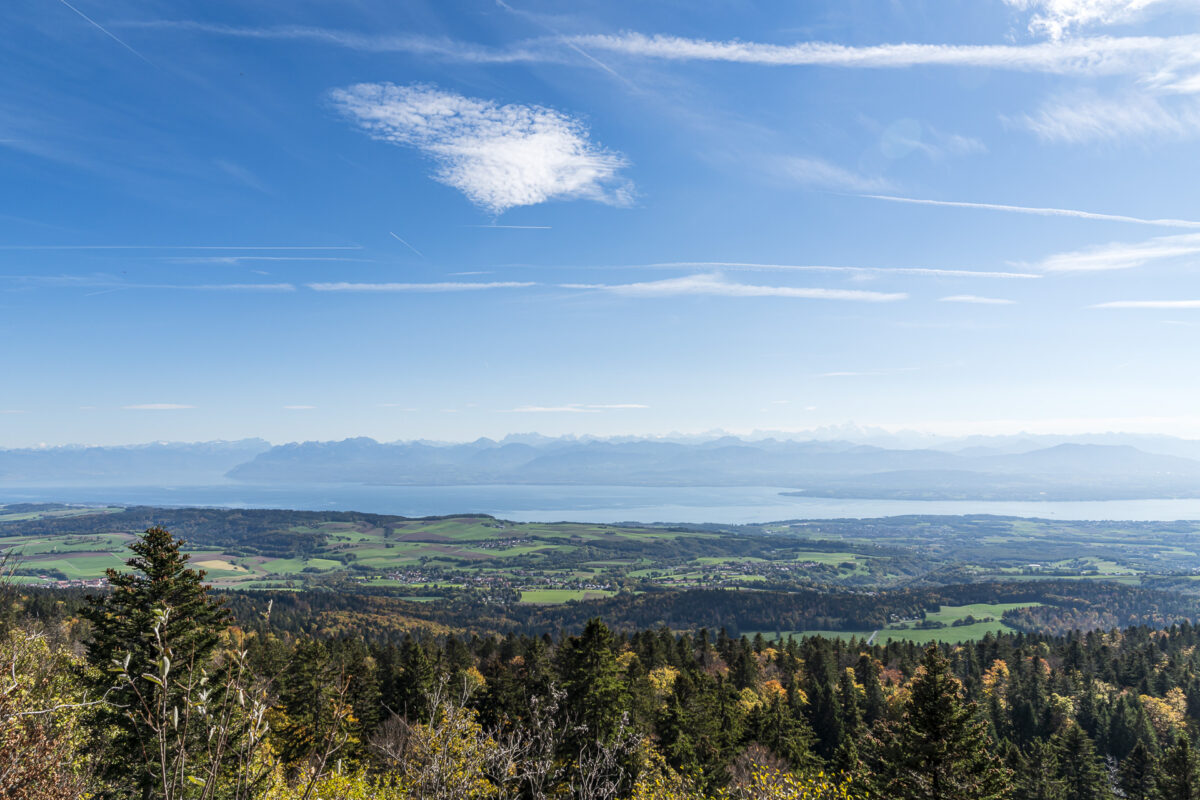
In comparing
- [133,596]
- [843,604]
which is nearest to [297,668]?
[133,596]

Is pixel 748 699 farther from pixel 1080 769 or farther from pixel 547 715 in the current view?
pixel 547 715

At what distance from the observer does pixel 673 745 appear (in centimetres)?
2905

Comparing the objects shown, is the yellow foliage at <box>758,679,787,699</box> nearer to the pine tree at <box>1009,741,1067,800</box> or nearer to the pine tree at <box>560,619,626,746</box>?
the pine tree at <box>1009,741,1067,800</box>

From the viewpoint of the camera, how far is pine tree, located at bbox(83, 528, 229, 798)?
653 inches

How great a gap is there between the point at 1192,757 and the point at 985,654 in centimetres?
5026

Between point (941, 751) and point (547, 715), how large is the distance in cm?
1159

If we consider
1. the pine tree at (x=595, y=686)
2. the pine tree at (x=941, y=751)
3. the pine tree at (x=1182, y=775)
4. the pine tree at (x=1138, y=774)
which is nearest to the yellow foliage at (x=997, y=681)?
the pine tree at (x=1138, y=774)

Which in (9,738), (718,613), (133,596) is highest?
(9,738)

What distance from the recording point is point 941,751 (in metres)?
17.1

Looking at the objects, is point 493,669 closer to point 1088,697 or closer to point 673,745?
point 673,745

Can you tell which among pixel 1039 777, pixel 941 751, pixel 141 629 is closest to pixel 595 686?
pixel 941 751

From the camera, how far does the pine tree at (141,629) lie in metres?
16.6

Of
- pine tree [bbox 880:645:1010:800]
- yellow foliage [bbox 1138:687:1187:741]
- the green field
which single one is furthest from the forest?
the green field

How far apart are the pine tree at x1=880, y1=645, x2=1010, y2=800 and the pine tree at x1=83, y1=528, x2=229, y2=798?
18963mm
